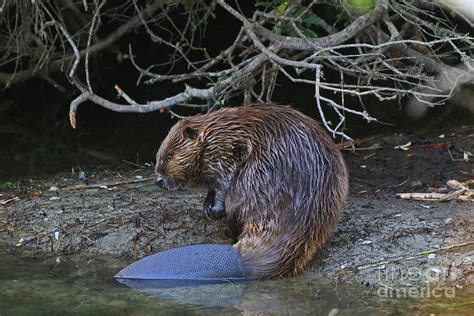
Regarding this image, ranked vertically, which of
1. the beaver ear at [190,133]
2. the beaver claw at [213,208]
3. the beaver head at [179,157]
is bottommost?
the beaver claw at [213,208]

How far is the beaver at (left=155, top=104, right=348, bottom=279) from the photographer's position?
3898mm

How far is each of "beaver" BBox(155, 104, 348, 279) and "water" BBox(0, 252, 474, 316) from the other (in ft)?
0.52

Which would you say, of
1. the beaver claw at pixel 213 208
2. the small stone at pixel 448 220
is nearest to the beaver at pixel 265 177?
the beaver claw at pixel 213 208

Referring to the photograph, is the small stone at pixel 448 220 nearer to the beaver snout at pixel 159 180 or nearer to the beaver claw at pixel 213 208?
the beaver claw at pixel 213 208

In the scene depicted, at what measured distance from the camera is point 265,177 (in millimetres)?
3977

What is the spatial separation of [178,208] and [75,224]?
55 cm

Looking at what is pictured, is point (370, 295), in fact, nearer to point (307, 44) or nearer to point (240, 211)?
point (240, 211)

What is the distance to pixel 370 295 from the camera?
3.74m

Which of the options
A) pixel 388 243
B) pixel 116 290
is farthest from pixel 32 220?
pixel 388 243

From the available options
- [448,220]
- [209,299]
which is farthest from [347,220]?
[209,299]

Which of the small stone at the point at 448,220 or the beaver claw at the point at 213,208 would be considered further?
the small stone at the point at 448,220

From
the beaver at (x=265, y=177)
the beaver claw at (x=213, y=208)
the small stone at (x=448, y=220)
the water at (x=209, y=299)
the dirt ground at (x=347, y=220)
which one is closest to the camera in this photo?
the water at (x=209, y=299)

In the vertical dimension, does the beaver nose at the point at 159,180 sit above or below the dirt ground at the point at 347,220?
above

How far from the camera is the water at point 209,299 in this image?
3.57 m
